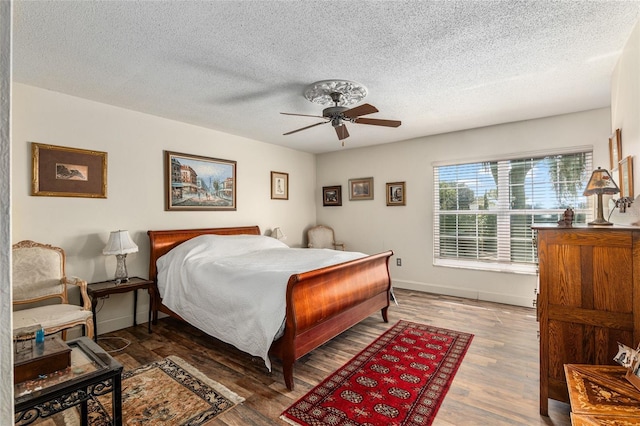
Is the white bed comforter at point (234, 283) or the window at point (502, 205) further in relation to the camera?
the window at point (502, 205)

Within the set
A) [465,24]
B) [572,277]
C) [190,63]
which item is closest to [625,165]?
[572,277]

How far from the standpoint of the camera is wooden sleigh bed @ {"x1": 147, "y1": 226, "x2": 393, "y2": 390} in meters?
2.28

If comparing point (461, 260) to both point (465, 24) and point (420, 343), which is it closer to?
point (420, 343)

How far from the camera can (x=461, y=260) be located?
15.5 feet

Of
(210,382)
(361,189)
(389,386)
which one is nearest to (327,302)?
(389,386)

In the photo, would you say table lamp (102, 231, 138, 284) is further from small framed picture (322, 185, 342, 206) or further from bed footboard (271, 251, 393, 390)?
small framed picture (322, 185, 342, 206)

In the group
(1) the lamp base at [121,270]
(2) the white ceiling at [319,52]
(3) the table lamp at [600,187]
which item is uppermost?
(2) the white ceiling at [319,52]

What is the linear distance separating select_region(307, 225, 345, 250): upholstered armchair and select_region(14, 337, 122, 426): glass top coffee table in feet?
13.6

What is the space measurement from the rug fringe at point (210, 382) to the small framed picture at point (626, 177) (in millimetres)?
3053

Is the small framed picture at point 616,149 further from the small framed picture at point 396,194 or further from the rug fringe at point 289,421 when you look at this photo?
the rug fringe at point 289,421

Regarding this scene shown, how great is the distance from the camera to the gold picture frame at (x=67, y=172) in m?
2.92

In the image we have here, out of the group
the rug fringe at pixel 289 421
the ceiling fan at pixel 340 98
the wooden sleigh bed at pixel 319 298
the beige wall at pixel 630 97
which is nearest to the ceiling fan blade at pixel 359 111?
the ceiling fan at pixel 340 98

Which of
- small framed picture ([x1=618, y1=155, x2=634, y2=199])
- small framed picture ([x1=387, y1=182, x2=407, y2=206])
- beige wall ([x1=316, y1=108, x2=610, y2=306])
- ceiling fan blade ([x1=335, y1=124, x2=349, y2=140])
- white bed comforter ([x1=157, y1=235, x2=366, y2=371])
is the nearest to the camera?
small framed picture ([x1=618, y1=155, x2=634, y2=199])

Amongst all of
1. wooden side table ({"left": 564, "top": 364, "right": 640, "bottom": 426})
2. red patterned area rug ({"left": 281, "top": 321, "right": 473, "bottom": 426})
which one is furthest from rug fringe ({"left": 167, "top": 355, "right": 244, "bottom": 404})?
wooden side table ({"left": 564, "top": 364, "right": 640, "bottom": 426})
